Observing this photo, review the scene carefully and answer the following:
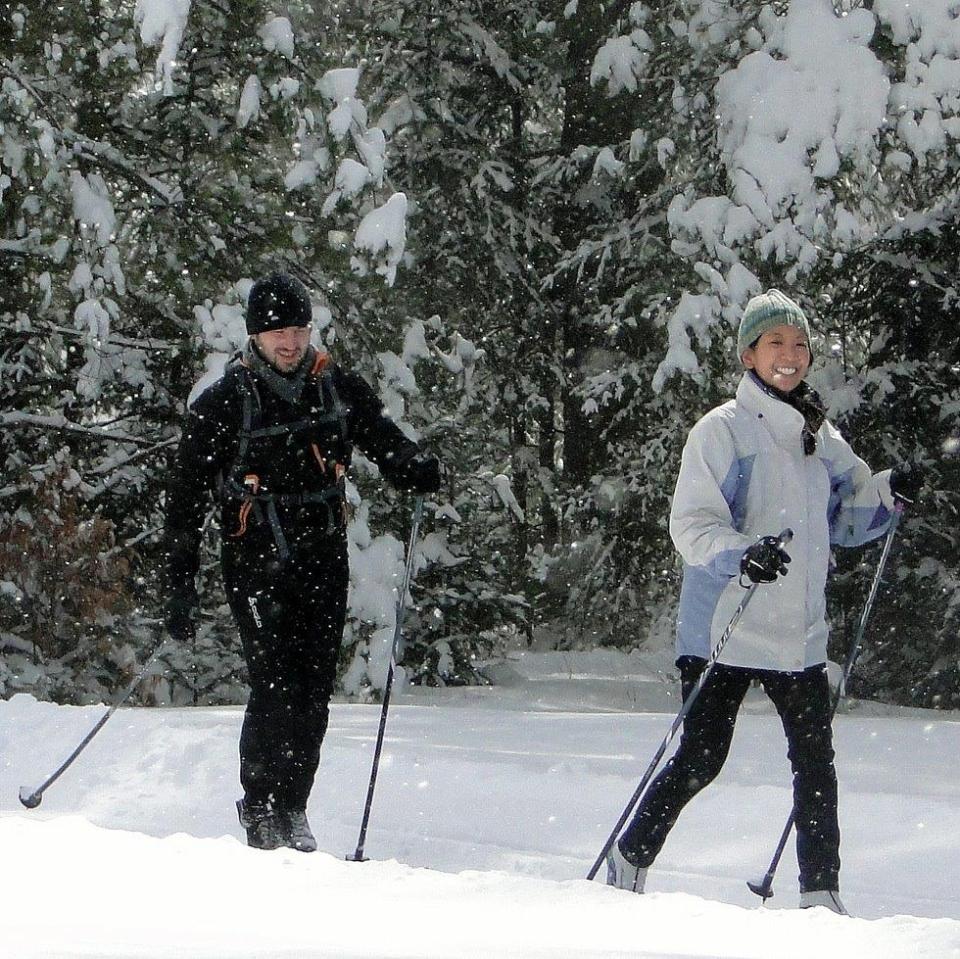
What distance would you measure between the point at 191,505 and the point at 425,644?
8.22 meters

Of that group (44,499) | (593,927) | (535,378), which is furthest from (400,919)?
(535,378)

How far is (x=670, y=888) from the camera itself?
5.31 metres

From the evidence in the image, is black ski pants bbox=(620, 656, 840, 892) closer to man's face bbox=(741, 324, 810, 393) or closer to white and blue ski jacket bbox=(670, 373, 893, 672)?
white and blue ski jacket bbox=(670, 373, 893, 672)

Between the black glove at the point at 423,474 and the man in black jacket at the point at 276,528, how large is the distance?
0.24m

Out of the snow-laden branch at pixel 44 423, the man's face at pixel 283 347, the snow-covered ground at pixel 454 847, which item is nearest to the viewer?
the snow-covered ground at pixel 454 847

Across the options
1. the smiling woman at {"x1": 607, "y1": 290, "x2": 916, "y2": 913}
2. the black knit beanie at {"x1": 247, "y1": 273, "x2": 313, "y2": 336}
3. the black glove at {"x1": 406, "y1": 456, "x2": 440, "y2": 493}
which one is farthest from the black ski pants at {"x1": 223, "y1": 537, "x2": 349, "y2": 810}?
the smiling woman at {"x1": 607, "y1": 290, "x2": 916, "y2": 913}

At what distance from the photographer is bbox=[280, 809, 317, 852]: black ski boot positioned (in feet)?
16.9

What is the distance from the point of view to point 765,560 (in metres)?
4.12

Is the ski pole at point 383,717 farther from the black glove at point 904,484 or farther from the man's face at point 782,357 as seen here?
the black glove at point 904,484

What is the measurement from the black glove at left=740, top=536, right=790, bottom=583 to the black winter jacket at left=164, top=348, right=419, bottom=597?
1.67 metres

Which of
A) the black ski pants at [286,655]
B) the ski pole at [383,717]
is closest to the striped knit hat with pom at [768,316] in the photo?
the ski pole at [383,717]

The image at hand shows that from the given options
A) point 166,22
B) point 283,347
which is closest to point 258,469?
point 283,347

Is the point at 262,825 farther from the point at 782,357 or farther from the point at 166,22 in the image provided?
the point at 166,22

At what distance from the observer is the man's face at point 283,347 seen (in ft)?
17.1
